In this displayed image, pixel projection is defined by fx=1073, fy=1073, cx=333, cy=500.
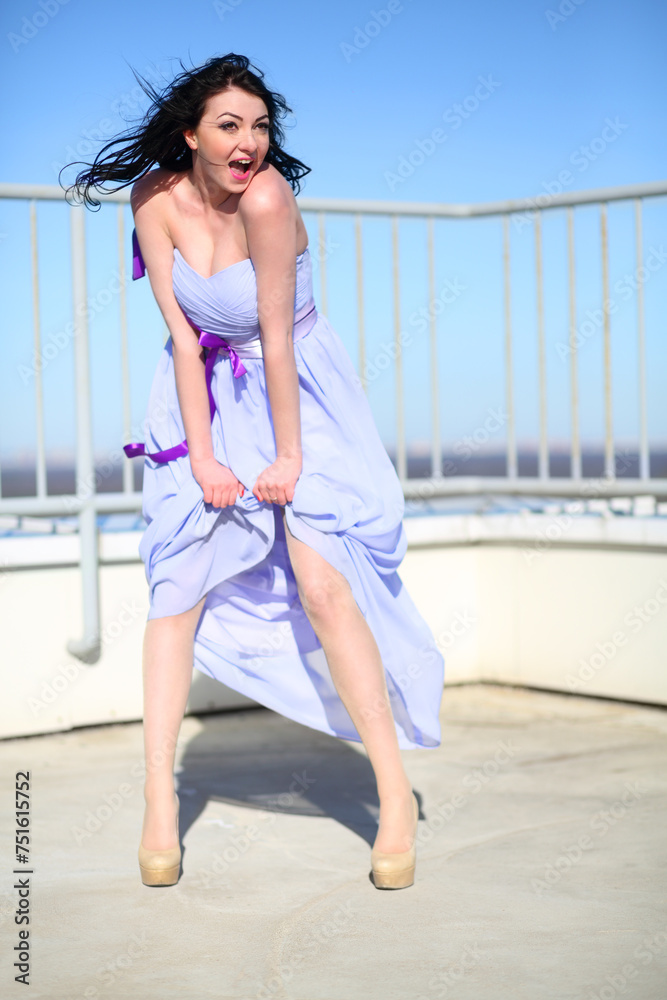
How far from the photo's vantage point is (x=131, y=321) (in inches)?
142

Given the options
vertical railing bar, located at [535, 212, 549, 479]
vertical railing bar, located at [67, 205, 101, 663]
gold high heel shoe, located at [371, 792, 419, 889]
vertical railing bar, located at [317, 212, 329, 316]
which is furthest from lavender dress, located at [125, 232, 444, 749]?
vertical railing bar, located at [535, 212, 549, 479]

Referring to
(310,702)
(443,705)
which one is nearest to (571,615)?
(443,705)

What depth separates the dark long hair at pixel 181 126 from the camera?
2.12 metres

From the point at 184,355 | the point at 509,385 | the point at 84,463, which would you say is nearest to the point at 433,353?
the point at 509,385

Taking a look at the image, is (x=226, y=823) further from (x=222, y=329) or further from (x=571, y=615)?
(x=571, y=615)

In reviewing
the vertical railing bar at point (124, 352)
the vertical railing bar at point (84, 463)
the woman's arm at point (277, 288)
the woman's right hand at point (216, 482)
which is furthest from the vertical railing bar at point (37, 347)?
the woman's arm at point (277, 288)

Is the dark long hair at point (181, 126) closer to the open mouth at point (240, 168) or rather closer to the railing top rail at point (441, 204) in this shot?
the open mouth at point (240, 168)

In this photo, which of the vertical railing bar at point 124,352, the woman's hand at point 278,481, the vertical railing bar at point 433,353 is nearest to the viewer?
the woman's hand at point 278,481

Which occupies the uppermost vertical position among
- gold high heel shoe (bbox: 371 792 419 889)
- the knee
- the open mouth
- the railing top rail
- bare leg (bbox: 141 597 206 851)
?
the railing top rail

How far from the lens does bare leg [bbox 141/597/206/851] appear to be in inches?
85.0

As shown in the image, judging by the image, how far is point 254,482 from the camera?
2.25m

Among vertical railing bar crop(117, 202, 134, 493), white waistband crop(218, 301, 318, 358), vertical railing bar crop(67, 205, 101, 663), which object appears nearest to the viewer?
white waistband crop(218, 301, 318, 358)

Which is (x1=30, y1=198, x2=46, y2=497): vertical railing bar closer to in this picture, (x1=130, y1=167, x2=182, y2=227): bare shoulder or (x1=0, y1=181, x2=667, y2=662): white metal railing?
(x1=0, y1=181, x2=667, y2=662): white metal railing

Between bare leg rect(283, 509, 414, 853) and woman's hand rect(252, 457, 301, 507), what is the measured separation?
0.10 meters
